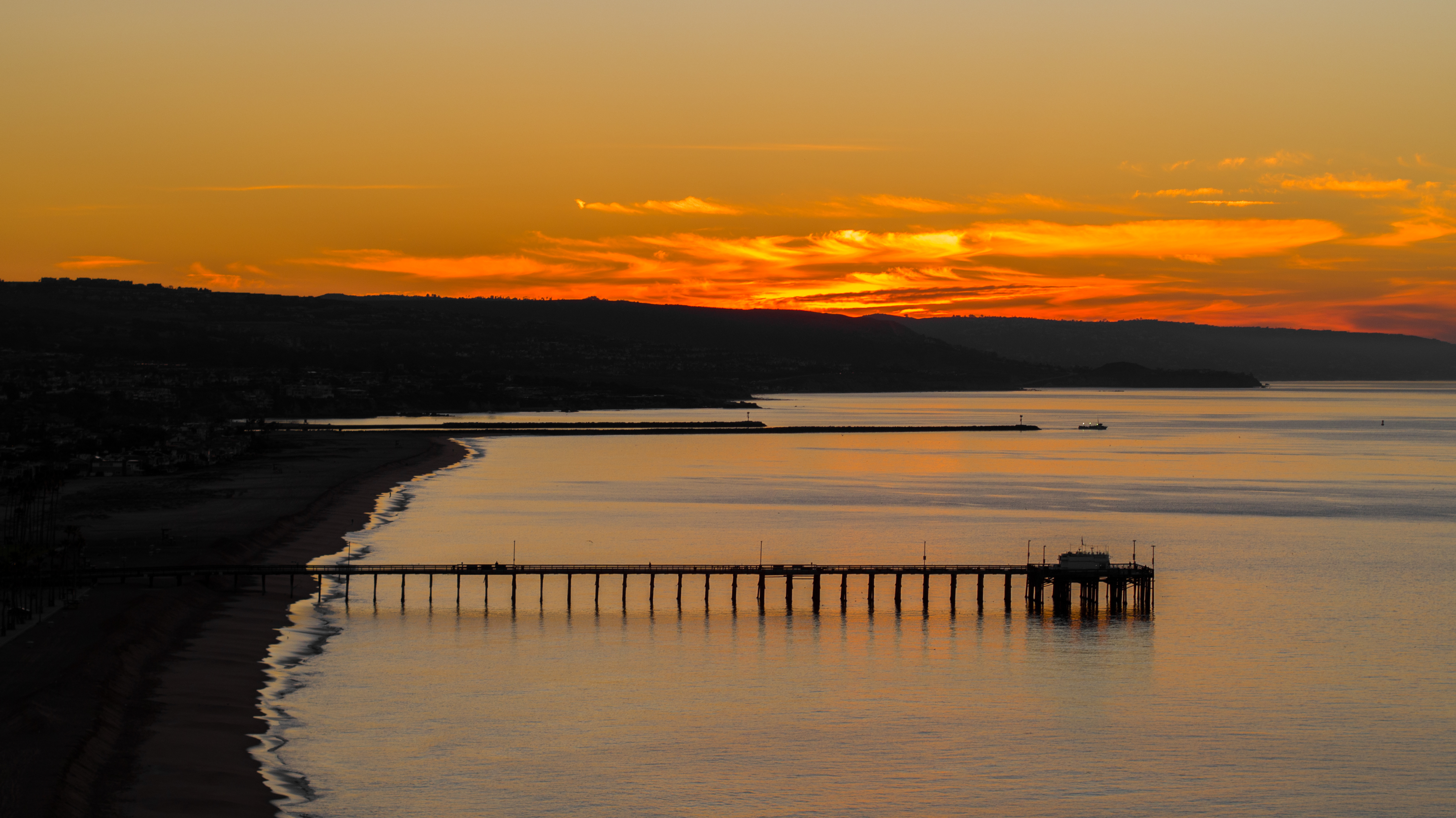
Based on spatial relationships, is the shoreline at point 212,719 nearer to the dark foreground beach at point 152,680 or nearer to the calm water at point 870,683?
the dark foreground beach at point 152,680

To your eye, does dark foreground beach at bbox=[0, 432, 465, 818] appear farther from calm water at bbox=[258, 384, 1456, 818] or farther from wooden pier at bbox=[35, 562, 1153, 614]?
wooden pier at bbox=[35, 562, 1153, 614]

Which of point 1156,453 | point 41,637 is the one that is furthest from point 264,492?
point 1156,453

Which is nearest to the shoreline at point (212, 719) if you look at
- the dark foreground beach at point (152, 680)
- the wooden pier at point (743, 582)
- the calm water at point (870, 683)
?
the dark foreground beach at point (152, 680)

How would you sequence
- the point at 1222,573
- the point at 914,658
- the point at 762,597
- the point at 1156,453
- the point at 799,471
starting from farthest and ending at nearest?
the point at 1156,453 → the point at 799,471 → the point at 1222,573 → the point at 762,597 → the point at 914,658

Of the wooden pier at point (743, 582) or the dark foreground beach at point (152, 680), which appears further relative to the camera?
the wooden pier at point (743, 582)

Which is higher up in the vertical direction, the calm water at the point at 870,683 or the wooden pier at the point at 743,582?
the wooden pier at the point at 743,582

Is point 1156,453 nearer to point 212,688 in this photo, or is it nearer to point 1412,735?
point 1412,735

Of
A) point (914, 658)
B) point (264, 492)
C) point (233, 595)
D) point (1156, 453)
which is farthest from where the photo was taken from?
point (1156, 453)

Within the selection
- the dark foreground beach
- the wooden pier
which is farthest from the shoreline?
the wooden pier
